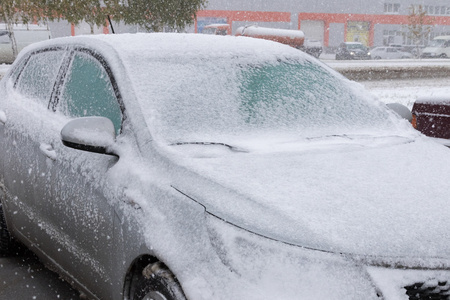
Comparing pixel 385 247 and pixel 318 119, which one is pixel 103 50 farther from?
pixel 385 247

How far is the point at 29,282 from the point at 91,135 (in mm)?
1769

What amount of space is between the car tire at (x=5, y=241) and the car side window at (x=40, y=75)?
877 millimetres

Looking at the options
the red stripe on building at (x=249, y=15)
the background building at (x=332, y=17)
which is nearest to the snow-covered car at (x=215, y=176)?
the background building at (x=332, y=17)

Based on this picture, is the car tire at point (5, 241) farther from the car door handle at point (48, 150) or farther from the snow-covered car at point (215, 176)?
the car door handle at point (48, 150)

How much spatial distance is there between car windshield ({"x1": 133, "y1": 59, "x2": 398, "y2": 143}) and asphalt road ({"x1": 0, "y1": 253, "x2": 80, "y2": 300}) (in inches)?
58.7

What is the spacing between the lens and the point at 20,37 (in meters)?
27.9

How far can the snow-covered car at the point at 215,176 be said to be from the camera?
2066mm

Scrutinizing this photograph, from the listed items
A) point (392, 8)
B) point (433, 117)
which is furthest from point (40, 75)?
point (392, 8)

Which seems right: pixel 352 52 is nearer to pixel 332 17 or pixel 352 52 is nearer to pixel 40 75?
pixel 332 17

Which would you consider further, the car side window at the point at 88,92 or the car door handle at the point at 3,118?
the car door handle at the point at 3,118

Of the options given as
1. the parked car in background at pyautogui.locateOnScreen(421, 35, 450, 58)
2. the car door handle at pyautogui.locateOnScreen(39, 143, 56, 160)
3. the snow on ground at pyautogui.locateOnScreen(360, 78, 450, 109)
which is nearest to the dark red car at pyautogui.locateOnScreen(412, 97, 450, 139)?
the car door handle at pyautogui.locateOnScreen(39, 143, 56, 160)

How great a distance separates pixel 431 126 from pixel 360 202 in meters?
3.93

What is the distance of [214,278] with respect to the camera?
83.7 inches

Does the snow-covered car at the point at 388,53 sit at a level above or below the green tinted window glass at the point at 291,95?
below
